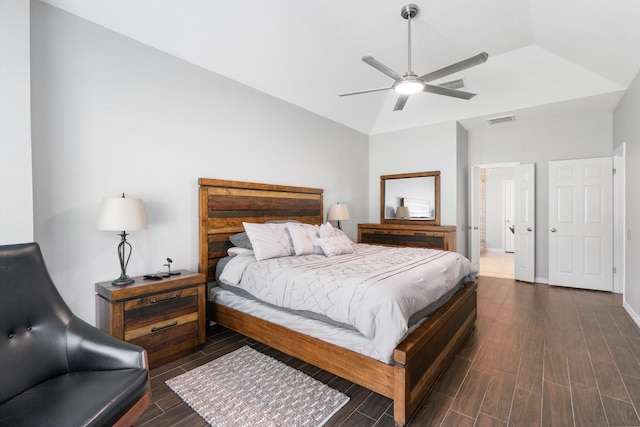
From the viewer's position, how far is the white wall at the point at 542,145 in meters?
4.88

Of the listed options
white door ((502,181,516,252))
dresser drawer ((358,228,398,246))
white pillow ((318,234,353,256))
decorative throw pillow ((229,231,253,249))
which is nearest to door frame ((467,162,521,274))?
dresser drawer ((358,228,398,246))

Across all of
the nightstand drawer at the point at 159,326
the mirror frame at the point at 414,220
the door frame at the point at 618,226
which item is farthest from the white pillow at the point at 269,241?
the door frame at the point at 618,226

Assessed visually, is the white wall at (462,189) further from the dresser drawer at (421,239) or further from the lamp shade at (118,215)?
the lamp shade at (118,215)

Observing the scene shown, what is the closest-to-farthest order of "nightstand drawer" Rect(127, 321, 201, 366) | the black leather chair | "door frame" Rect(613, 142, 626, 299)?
the black leather chair → "nightstand drawer" Rect(127, 321, 201, 366) → "door frame" Rect(613, 142, 626, 299)

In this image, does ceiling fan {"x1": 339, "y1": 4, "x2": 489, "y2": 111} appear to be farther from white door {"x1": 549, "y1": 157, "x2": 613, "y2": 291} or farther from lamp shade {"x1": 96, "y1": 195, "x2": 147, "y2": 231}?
white door {"x1": 549, "y1": 157, "x2": 613, "y2": 291}

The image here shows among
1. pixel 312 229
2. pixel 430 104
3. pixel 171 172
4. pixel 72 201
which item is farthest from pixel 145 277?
pixel 430 104

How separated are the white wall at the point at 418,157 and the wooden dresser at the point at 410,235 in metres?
0.43

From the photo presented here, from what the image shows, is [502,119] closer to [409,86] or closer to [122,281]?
[409,86]

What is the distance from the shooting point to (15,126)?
6.52 ft

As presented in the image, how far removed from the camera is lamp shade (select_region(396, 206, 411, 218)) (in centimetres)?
581

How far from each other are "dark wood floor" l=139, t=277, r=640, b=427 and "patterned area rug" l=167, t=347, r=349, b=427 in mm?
83

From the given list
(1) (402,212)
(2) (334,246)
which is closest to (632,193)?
(1) (402,212)

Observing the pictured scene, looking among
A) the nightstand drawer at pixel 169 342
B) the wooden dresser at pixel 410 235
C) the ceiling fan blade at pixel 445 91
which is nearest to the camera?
the nightstand drawer at pixel 169 342

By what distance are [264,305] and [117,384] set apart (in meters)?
1.35
